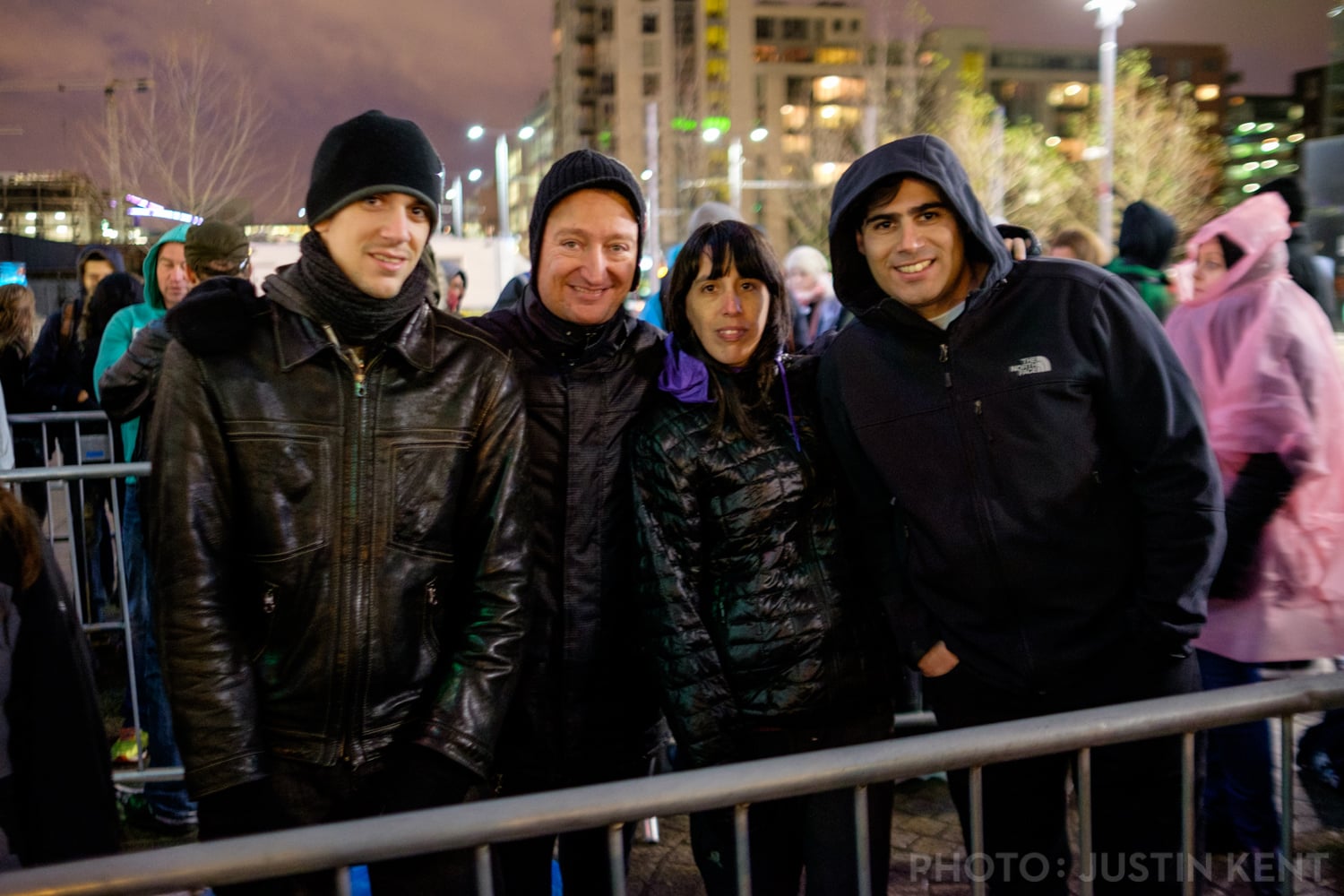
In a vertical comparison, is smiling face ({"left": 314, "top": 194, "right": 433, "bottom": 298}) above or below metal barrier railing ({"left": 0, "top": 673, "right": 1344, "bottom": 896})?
above

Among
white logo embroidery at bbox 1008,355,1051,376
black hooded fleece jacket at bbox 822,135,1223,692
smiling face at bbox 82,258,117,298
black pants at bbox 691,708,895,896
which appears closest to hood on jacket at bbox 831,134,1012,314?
black hooded fleece jacket at bbox 822,135,1223,692

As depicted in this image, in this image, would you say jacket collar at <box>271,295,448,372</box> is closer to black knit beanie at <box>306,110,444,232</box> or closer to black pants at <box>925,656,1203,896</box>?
black knit beanie at <box>306,110,444,232</box>

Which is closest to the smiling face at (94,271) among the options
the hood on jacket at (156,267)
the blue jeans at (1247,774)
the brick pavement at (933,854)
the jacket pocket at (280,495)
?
the hood on jacket at (156,267)

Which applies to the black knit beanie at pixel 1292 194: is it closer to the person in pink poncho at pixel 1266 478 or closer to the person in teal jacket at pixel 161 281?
the person in pink poncho at pixel 1266 478

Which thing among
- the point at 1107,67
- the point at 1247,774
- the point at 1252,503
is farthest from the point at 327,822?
the point at 1107,67

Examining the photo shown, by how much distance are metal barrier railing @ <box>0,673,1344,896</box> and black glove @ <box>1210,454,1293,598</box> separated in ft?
5.56

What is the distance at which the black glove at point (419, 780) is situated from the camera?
88.1 inches

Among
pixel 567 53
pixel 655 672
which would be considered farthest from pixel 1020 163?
pixel 567 53

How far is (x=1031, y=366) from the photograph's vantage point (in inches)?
99.8

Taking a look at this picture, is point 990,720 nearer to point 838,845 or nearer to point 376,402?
point 838,845

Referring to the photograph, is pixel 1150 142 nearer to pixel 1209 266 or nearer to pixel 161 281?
pixel 1209 266

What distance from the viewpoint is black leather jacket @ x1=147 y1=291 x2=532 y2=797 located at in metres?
2.13

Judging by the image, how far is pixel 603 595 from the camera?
2781mm

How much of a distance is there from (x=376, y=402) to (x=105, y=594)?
520 cm
